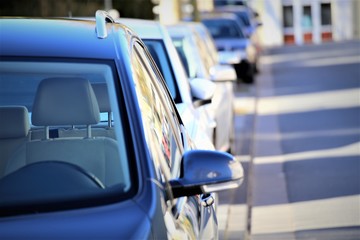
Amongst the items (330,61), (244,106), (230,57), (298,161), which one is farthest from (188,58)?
(330,61)

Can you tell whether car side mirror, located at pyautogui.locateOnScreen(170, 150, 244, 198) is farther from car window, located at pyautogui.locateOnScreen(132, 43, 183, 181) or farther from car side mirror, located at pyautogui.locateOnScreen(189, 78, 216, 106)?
car side mirror, located at pyautogui.locateOnScreen(189, 78, 216, 106)

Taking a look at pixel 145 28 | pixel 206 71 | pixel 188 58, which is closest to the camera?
pixel 145 28

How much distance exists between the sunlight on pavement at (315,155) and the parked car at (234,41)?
11.9 m

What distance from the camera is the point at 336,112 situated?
1911 cm

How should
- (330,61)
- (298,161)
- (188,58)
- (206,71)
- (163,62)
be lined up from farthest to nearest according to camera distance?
1. (330,61)
2. (298,161)
3. (206,71)
4. (188,58)
5. (163,62)

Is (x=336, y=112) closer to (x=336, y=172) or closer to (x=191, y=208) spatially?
(x=336, y=172)

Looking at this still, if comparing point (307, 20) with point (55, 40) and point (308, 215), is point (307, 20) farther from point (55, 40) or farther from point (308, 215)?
point (55, 40)

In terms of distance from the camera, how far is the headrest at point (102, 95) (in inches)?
176

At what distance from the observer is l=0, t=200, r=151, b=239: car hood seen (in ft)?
12.0

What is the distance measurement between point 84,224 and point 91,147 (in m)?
0.82

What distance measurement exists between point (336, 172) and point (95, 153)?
314 inches

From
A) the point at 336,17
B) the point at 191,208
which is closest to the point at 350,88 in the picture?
the point at 191,208

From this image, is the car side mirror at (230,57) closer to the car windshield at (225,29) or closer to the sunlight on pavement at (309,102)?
the car windshield at (225,29)

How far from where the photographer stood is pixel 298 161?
13289 mm
